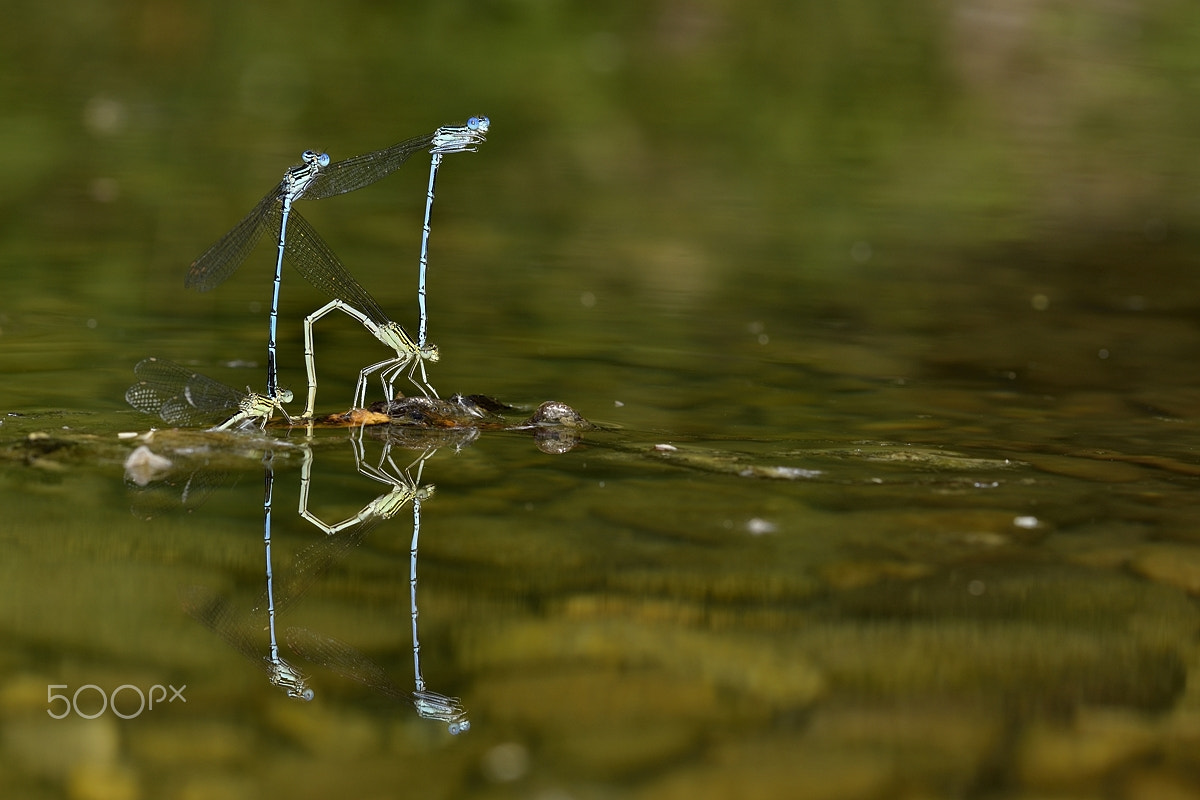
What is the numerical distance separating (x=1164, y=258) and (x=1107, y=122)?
213 inches

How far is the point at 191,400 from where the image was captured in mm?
3242

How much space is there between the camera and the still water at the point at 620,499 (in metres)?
1.76

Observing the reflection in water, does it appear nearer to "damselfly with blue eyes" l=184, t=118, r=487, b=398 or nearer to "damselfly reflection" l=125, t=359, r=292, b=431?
"damselfly reflection" l=125, t=359, r=292, b=431

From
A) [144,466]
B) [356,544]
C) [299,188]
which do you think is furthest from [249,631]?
[299,188]

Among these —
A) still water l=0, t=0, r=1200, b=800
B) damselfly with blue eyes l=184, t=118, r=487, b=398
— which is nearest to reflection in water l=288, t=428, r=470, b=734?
still water l=0, t=0, r=1200, b=800

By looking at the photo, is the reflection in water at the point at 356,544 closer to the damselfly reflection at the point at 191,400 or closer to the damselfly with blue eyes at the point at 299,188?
the damselfly reflection at the point at 191,400

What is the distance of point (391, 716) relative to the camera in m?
1.81

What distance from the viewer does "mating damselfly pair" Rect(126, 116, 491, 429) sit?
323 cm

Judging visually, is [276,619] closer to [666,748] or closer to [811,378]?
[666,748]

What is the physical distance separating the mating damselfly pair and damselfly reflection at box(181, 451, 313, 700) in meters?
0.93

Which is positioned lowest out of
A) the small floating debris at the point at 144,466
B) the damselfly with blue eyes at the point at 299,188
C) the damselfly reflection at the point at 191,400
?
the small floating debris at the point at 144,466

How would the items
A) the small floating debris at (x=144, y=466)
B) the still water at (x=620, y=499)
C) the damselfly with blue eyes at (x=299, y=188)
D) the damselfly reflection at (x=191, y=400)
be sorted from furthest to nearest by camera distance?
1. the damselfly with blue eyes at (x=299, y=188)
2. the damselfly reflection at (x=191, y=400)
3. the small floating debris at (x=144, y=466)
4. the still water at (x=620, y=499)

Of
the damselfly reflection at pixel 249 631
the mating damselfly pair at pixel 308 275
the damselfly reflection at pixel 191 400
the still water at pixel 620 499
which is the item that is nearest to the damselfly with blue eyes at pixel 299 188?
the mating damselfly pair at pixel 308 275

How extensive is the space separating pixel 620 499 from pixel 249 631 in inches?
36.8
